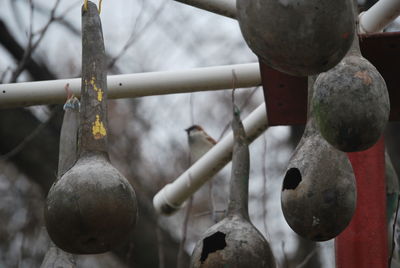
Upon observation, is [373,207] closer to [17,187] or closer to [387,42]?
[387,42]

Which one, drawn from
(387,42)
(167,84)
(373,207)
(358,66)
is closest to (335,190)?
(358,66)

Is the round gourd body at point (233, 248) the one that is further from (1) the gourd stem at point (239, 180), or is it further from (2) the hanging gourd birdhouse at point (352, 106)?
(2) the hanging gourd birdhouse at point (352, 106)

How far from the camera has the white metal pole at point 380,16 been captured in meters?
2.12

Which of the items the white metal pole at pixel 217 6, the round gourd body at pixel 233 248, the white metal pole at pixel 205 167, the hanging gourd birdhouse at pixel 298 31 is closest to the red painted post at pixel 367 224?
the white metal pole at pixel 205 167

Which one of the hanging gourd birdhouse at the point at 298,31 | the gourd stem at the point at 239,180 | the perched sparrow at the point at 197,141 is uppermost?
the hanging gourd birdhouse at the point at 298,31

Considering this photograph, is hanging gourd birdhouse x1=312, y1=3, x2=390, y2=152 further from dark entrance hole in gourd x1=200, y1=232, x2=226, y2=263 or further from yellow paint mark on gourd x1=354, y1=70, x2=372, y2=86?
dark entrance hole in gourd x1=200, y1=232, x2=226, y2=263

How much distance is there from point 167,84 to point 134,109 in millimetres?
3582

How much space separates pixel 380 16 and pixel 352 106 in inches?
30.3

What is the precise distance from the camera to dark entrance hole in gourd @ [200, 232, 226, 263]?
1790 mm

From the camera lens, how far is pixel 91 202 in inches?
58.2

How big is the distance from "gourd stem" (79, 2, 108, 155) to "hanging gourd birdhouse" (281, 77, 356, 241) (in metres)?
0.34

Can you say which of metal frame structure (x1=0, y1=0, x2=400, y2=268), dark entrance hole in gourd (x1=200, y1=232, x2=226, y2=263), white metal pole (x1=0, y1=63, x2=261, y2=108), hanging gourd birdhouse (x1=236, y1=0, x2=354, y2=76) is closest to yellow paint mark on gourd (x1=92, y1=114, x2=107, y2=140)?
dark entrance hole in gourd (x1=200, y1=232, x2=226, y2=263)

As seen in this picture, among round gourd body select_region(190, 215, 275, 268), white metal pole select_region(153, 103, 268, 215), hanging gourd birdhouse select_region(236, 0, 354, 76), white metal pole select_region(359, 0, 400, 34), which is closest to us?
hanging gourd birdhouse select_region(236, 0, 354, 76)

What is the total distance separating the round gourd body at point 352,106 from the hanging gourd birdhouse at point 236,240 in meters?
0.36
